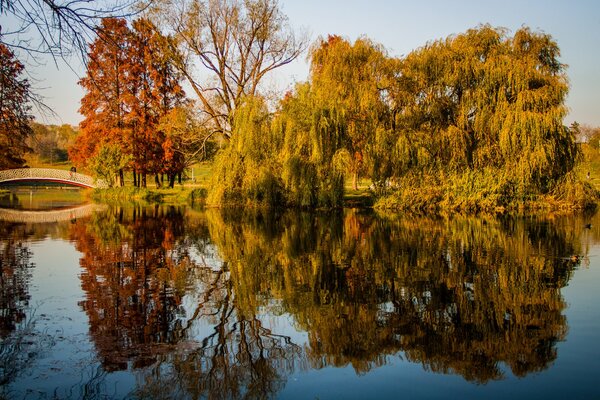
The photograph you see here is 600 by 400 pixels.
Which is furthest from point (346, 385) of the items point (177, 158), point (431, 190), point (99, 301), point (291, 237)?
point (177, 158)

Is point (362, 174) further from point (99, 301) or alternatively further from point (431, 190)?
point (99, 301)

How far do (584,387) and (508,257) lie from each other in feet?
24.2

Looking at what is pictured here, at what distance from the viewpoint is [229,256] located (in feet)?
41.5

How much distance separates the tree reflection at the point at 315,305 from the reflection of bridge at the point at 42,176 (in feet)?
116

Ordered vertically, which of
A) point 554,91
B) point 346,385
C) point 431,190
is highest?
point 554,91

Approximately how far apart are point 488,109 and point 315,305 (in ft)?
68.5

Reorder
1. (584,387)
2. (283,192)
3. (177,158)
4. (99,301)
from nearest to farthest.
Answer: (584,387) < (99,301) < (283,192) < (177,158)

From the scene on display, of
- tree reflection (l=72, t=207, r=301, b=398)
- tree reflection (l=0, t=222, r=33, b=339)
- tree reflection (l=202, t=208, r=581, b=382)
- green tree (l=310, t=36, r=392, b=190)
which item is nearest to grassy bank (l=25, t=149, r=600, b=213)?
green tree (l=310, t=36, r=392, b=190)

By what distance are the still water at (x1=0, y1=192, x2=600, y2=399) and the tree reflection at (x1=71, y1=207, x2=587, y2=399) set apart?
28 mm

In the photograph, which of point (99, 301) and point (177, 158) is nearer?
point (99, 301)

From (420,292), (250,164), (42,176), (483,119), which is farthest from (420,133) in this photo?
(42,176)

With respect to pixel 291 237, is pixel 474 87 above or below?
above

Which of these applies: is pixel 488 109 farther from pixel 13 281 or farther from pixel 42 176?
pixel 42 176

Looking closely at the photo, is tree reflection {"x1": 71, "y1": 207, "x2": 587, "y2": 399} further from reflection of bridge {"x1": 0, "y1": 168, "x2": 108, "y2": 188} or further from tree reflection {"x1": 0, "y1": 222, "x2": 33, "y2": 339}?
reflection of bridge {"x1": 0, "y1": 168, "x2": 108, "y2": 188}
